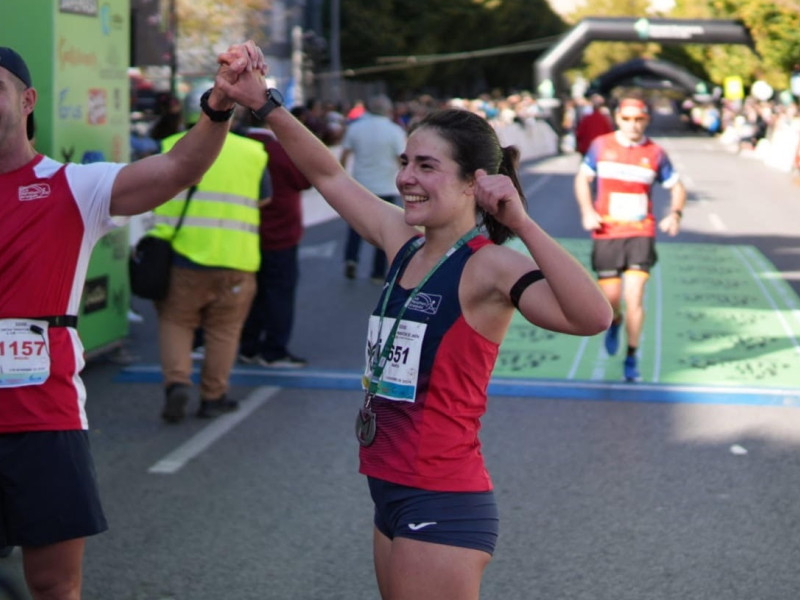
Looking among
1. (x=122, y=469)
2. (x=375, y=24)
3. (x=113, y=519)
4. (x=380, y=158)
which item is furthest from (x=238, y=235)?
(x=375, y=24)

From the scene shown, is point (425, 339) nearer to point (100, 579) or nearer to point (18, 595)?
point (18, 595)

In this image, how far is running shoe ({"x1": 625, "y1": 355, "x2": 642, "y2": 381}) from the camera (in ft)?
31.4

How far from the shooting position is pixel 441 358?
136 inches

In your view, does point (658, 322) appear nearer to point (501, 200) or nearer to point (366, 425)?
point (366, 425)

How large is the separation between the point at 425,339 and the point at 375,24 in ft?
205

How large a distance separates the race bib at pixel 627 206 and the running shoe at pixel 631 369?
967 millimetres

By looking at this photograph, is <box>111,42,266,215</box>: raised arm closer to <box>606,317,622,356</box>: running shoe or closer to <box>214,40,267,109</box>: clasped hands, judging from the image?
<box>214,40,267,109</box>: clasped hands

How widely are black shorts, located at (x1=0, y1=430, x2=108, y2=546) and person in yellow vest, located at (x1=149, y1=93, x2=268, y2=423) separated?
4.48 meters

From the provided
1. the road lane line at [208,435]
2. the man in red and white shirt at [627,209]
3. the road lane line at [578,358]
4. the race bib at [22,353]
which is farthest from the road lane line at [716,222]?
the race bib at [22,353]

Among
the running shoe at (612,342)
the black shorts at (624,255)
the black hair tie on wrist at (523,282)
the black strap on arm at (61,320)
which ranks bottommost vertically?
the running shoe at (612,342)

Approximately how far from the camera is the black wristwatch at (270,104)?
3830 millimetres

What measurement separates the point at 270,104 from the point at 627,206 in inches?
237

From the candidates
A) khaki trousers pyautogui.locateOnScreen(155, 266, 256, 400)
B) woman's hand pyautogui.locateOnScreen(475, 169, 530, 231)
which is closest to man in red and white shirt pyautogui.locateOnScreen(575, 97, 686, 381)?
khaki trousers pyautogui.locateOnScreen(155, 266, 256, 400)

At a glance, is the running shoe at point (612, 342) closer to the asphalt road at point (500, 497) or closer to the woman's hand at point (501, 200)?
the asphalt road at point (500, 497)
